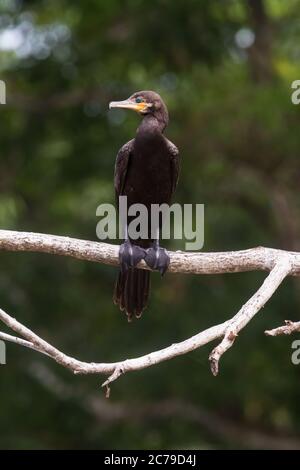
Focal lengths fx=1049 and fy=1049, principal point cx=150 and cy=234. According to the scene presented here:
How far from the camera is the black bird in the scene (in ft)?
20.5

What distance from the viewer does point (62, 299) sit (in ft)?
40.8

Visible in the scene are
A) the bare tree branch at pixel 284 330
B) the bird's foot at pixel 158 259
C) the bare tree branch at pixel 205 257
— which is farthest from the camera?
the bird's foot at pixel 158 259

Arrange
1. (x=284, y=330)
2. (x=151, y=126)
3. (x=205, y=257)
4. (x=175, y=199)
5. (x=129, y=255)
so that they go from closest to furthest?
(x=284, y=330), (x=205, y=257), (x=129, y=255), (x=151, y=126), (x=175, y=199)

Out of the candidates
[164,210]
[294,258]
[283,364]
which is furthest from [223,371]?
[294,258]

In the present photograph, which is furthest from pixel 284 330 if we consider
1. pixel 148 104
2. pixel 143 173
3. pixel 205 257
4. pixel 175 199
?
pixel 175 199

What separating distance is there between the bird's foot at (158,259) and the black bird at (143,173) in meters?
0.02

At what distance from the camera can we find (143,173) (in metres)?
6.36

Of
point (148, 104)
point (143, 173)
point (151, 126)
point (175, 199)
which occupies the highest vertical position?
point (175, 199)

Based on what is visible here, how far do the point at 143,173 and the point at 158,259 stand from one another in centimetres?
70

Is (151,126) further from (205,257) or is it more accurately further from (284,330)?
(284,330)

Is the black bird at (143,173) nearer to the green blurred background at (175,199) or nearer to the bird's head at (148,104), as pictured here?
the bird's head at (148,104)

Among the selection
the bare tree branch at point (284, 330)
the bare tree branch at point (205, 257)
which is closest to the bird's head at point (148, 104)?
the bare tree branch at point (205, 257)

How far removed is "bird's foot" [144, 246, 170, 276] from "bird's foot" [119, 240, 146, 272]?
0.15 ft

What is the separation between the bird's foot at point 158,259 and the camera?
5789 mm
